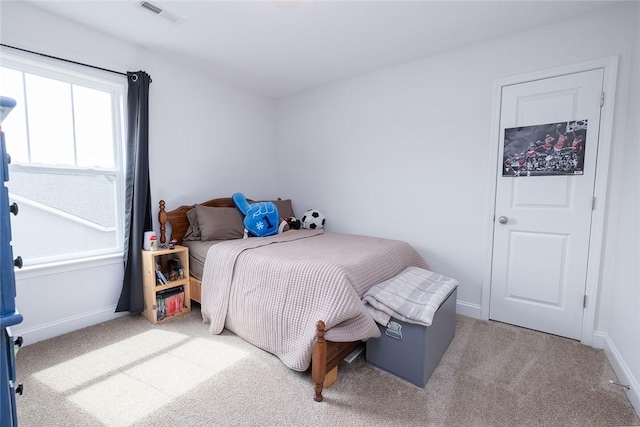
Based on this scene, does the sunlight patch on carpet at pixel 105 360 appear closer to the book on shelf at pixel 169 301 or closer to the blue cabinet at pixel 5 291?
the book on shelf at pixel 169 301

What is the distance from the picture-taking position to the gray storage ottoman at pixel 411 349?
5.49 ft

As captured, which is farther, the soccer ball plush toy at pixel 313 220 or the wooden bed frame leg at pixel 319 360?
the soccer ball plush toy at pixel 313 220

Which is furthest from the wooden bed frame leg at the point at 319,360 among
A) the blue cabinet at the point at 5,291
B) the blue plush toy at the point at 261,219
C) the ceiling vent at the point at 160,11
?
the ceiling vent at the point at 160,11

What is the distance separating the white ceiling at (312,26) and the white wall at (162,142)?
0.46 feet

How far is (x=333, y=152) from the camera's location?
11.5 ft

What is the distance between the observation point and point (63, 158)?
228cm

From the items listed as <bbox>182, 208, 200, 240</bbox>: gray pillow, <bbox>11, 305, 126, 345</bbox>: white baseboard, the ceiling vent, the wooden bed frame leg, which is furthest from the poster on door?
<bbox>11, 305, 126, 345</bbox>: white baseboard

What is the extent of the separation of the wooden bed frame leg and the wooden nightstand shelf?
5.34 feet

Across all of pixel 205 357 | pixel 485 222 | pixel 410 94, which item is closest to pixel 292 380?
pixel 205 357

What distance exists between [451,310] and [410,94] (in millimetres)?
2038

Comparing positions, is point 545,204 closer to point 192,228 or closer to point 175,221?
point 192,228

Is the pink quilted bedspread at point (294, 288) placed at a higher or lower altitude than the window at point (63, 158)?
lower

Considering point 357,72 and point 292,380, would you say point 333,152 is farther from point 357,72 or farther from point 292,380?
point 292,380

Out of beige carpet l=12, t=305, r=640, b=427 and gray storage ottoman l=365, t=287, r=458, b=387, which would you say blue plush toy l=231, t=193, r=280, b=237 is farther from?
gray storage ottoman l=365, t=287, r=458, b=387
